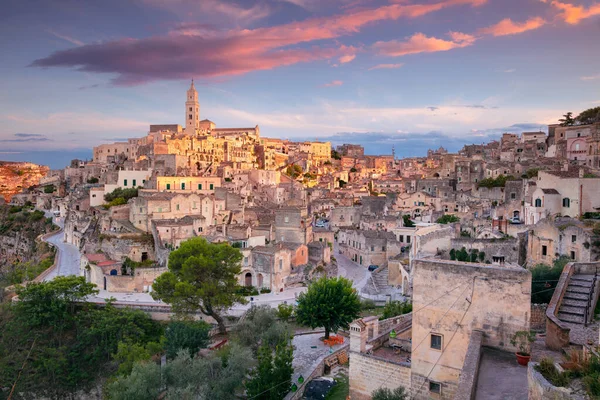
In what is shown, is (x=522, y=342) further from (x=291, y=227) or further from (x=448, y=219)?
(x=448, y=219)

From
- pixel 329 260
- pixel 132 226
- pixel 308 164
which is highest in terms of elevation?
pixel 308 164

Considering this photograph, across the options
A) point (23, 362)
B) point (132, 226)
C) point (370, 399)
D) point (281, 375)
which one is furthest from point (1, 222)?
point (370, 399)

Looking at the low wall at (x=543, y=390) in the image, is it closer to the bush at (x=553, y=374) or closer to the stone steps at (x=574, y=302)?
the bush at (x=553, y=374)

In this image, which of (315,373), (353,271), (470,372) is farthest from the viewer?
(353,271)

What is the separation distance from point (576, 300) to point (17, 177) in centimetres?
9723

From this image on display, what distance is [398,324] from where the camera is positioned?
703 inches

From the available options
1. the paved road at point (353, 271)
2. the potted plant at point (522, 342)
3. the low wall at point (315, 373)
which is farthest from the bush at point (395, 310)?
the potted plant at point (522, 342)

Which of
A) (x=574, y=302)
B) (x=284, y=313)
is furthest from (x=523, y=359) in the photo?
(x=284, y=313)

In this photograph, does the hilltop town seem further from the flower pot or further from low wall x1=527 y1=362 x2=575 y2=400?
the flower pot

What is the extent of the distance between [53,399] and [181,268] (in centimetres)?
901

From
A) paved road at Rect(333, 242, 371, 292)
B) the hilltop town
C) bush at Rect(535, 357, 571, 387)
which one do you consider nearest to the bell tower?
the hilltop town

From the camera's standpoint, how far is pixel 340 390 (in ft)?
53.7

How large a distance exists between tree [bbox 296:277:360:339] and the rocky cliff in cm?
7271

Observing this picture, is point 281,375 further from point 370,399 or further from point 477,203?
point 477,203
